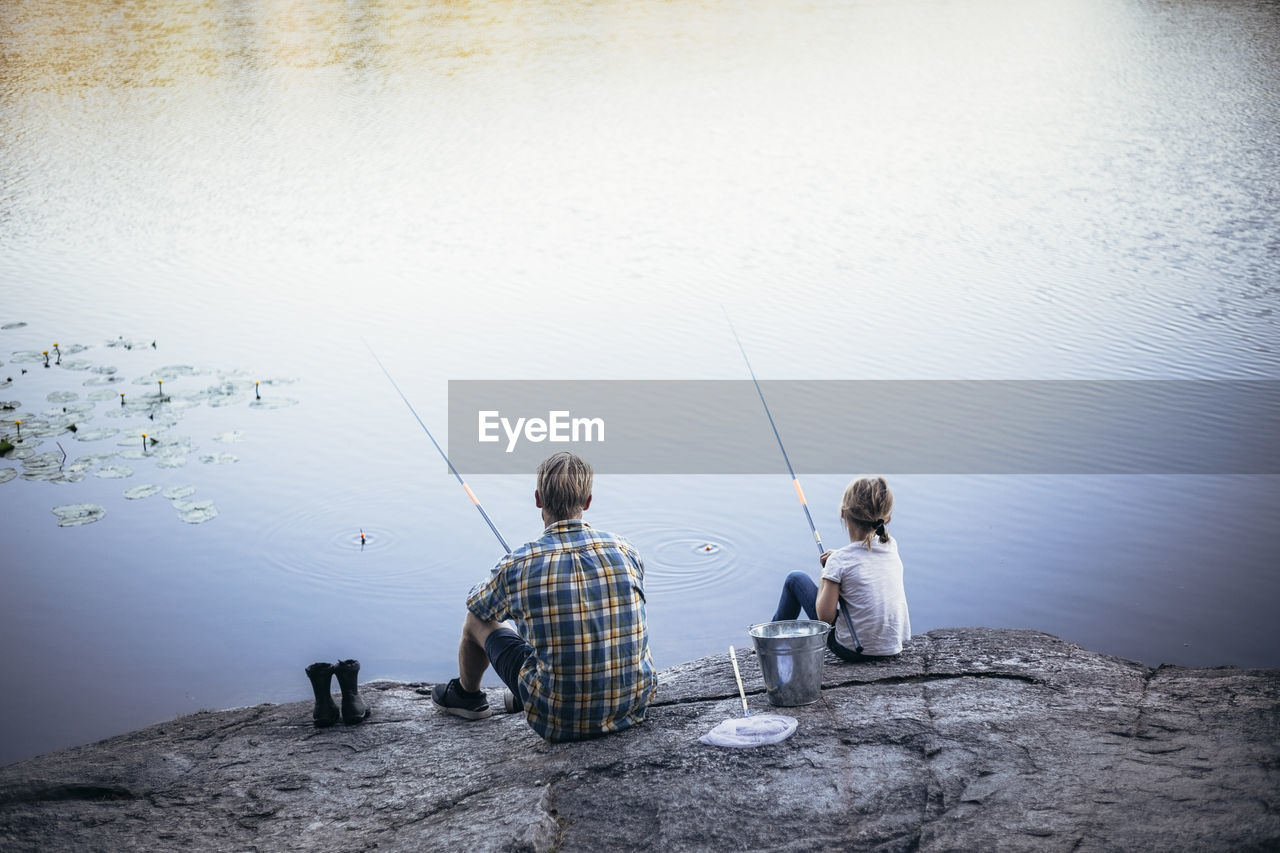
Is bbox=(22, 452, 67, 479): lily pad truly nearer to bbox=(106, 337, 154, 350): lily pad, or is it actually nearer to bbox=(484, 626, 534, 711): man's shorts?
bbox=(106, 337, 154, 350): lily pad

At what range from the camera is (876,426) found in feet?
18.4

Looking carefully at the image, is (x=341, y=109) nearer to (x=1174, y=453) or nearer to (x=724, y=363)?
(x=724, y=363)

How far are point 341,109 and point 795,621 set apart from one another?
10936 millimetres

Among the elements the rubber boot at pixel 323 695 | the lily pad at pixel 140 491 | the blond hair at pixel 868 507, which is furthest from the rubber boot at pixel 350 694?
the lily pad at pixel 140 491

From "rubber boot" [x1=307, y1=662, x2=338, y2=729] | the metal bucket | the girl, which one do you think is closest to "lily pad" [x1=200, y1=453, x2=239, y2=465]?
"rubber boot" [x1=307, y1=662, x2=338, y2=729]

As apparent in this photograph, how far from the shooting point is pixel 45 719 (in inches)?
136

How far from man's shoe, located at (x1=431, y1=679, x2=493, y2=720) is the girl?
0.86 metres

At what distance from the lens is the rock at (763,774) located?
1983 mm

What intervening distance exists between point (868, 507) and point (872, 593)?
23 cm

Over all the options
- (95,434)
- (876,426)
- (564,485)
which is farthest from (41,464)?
(876,426)

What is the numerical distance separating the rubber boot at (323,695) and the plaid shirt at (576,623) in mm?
600

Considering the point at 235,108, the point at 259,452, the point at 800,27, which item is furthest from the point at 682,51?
the point at 259,452

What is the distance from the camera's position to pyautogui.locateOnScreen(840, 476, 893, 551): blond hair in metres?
2.80

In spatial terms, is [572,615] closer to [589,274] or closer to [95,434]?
[95,434]
